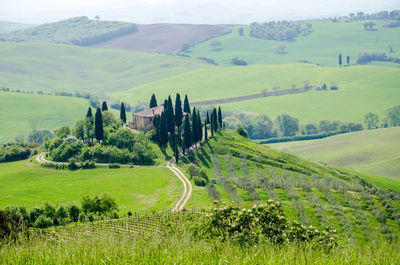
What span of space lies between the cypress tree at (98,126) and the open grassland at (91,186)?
44.4ft

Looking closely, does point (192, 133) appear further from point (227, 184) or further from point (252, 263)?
point (252, 263)

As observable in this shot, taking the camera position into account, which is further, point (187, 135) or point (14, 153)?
point (14, 153)

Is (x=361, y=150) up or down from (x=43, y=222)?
down

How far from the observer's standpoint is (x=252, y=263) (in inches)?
566

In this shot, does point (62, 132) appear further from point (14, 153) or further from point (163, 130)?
point (163, 130)

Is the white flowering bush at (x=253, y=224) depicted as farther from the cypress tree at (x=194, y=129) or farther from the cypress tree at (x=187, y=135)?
the cypress tree at (x=194, y=129)

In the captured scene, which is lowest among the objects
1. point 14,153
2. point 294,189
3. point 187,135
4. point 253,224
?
point 294,189

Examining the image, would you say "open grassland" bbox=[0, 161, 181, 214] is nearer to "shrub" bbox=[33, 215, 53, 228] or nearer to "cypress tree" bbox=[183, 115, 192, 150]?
"shrub" bbox=[33, 215, 53, 228]

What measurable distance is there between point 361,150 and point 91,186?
10566 centimetres

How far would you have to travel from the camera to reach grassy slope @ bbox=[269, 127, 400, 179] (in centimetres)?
13250

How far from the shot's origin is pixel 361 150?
149 metres

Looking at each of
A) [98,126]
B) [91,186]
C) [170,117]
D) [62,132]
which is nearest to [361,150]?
[170,117]

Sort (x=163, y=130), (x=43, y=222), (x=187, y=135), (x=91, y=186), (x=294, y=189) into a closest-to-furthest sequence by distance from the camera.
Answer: (x=43, y=222) → (x=294, y=189) → (x=91, y=186) → (x=187, y=135) → (x=163, y=130)

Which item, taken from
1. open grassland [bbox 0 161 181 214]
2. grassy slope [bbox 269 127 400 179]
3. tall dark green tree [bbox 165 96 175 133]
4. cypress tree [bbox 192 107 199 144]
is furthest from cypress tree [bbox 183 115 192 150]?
grassy slope [bbox 269 127 400 179]
